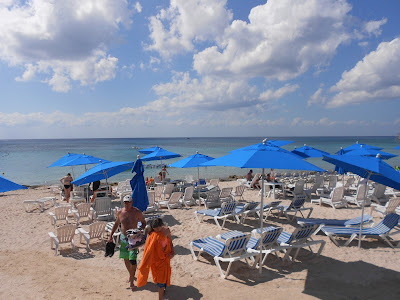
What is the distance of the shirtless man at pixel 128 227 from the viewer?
4.07 meters

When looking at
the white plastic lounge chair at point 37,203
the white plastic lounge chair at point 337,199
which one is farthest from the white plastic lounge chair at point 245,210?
the white plastic lounge chair at point 37,203

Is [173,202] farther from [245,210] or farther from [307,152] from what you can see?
[307,152]

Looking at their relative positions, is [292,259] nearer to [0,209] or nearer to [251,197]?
[251,197]

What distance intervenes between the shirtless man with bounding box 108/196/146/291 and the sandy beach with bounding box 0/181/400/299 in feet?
1.19

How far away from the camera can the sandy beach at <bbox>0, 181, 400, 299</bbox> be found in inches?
157

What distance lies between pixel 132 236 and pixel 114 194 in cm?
896

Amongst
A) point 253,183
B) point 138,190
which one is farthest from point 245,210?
point 253,183

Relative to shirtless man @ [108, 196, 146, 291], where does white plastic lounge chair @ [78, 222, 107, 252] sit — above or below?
below

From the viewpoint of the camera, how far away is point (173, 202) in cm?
938

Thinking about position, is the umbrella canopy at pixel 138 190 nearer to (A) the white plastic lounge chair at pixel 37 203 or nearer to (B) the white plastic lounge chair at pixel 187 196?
(B) the white plastic lounge chair at pixel 187 196

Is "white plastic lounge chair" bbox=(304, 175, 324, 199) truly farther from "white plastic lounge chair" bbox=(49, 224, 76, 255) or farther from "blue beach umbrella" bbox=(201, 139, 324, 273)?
"white plastic lounge chair" bbox=(49, 224, 76, 255)

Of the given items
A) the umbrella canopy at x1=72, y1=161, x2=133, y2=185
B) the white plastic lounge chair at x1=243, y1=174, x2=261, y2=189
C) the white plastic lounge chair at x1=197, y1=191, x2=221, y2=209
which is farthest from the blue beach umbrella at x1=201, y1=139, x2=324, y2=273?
the white plastic lounge chair at x1=243, y1=174, x2=261, y2=189

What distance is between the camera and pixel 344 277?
4406 mm

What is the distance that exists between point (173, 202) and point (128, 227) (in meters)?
5.10
